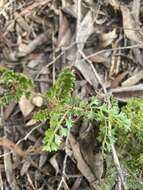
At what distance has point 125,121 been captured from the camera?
1.59m

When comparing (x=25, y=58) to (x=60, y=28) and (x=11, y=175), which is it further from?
(x=11, y=175)

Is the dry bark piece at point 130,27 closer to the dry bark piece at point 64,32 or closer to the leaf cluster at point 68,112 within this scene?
the dry bark piece at point 64,32

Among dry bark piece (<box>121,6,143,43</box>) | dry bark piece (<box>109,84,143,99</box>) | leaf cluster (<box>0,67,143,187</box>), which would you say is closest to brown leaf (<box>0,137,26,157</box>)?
leaf cluster (<box>0,67,143,187</box>)

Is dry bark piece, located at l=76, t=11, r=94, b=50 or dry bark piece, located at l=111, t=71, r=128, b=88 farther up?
dry bark piece, located at l=76, t=11, r=94, b=50

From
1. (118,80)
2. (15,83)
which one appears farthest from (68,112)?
(118,80)

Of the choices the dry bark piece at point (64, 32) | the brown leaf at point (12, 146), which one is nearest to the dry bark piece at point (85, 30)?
the dry bark piece at point (64, 32)

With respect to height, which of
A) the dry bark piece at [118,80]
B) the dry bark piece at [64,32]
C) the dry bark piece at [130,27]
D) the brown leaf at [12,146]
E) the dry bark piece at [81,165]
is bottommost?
the dry bark piece at [81,165]

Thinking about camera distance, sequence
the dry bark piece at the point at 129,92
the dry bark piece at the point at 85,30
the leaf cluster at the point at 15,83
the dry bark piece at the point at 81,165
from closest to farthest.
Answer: the leaf cluster at the point at 15,83 < the dry bark piece at the point at 81,165 < the dry bark piece at the point at 129,92 < the dry bark piece at the point at 85,30

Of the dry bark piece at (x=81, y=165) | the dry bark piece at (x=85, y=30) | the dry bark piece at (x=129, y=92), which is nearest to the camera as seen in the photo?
the dry bark piece at (x=81, y=165)

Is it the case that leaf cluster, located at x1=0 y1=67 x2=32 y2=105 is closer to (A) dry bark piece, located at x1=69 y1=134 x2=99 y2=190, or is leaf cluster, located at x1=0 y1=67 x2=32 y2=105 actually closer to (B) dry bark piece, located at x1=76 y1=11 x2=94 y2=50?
(A) dry bark piece, located at x1=69 y1=134 x2=99 y2=190

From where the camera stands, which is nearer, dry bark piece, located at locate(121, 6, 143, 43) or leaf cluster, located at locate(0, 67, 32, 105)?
leaf cluster, located at locate(0, 67, 32, 105)

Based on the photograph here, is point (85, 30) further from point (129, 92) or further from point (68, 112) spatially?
point (68, 112)

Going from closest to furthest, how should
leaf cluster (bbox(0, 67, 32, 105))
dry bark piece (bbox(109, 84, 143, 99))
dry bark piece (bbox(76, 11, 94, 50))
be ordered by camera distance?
leaf cluster (bbox(0, 67, 32, 105)) < dry bark piece (bbox(109, 84, 143, 99)) < dry bark piece (bbox(76, 11, 94, 50))

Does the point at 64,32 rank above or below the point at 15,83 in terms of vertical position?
below
